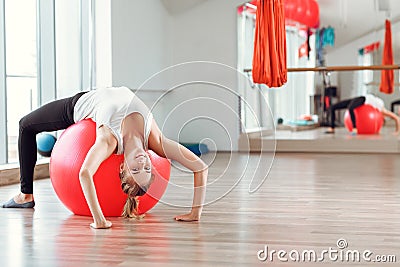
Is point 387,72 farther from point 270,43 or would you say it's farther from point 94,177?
point 94,177

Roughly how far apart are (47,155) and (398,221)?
3680mm

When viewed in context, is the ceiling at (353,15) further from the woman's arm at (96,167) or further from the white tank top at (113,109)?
the woman's arm at (96,167)

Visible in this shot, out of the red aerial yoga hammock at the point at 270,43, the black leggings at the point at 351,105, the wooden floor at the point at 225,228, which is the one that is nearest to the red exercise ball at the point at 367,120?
the black leggings at the point at 351,105

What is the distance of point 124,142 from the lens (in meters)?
3.99

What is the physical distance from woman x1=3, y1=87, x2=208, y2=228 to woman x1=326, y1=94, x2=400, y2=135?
543 centimetres

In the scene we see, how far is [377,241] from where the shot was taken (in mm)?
3496

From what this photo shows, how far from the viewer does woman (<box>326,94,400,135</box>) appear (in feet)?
30.1

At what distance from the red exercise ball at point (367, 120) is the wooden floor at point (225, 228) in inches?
121

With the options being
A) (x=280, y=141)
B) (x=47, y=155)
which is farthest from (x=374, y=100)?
(x=47, y=155)

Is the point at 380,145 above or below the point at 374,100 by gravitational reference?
below

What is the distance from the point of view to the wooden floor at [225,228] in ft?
10.4

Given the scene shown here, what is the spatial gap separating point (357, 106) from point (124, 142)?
582 cm

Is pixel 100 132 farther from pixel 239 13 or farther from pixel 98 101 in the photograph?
pixel 239 13

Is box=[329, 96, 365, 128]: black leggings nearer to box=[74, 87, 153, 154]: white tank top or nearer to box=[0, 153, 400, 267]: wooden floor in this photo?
box=[0, 153, 400, 267]: wooden floor
